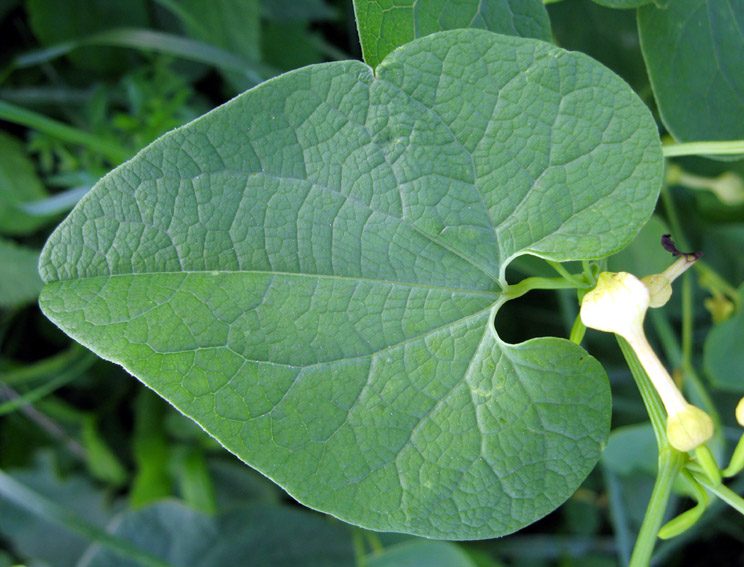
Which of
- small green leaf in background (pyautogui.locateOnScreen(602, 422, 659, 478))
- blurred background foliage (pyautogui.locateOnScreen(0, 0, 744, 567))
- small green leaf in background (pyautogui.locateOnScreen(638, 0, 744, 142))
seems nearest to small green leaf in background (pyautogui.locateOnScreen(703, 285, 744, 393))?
blurred background foliage (pyautogui.locateOnScreen(0, 0, 744, 567))

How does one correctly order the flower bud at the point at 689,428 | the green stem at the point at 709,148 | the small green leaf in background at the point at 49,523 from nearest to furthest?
the flower bud at the point at 689,428 → the green stem at the point at 709,148 → the small green leaf in background at the point at 49,523

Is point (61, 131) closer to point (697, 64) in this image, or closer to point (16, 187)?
point (16, 187)

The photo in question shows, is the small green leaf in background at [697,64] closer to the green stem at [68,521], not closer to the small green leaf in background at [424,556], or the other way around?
the small green leaf in background at [424,556]

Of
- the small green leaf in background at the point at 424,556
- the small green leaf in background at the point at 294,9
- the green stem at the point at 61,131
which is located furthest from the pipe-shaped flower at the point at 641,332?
the small green leaf in background at the point at 294,9

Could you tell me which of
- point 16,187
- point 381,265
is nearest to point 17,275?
point 16,187

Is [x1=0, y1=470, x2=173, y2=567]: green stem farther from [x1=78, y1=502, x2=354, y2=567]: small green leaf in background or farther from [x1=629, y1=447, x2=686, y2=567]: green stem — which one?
[x1=629, y1=447, x2=686, y2=567]: green stem
